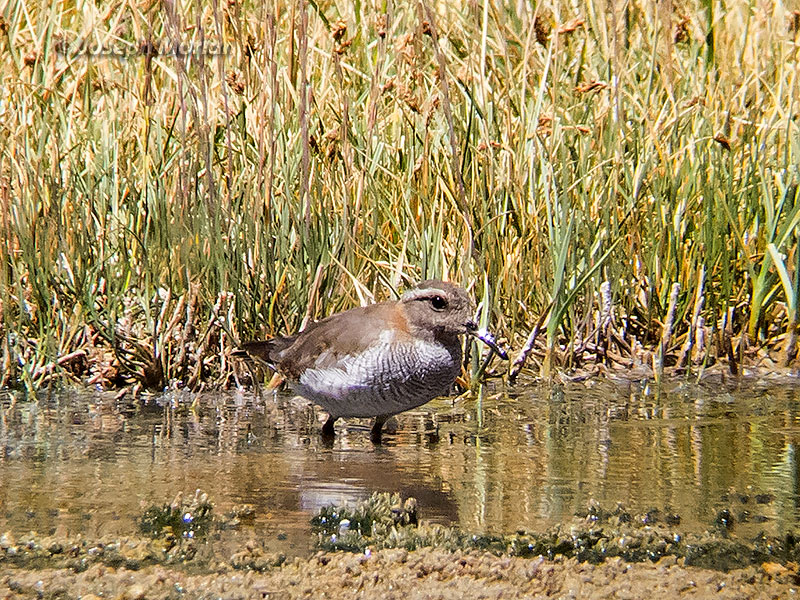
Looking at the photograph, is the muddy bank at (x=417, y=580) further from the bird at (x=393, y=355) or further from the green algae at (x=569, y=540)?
the bird at (x=393, y=355)

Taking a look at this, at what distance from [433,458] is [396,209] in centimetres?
229

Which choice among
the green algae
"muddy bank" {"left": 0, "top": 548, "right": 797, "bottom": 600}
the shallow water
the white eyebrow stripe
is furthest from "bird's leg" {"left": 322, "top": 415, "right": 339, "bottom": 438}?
"muddy bank" {"left": 0, "top": 548, "right": 797, "bottom": 600}

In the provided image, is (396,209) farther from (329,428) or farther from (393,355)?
(393,355)

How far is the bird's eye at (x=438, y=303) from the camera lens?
231 inches

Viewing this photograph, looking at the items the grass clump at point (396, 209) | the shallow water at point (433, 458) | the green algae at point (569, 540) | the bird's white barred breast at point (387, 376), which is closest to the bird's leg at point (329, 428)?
the shallow water at point (433, 458)

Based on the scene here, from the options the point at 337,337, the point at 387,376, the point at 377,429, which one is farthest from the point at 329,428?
the point at 387,376

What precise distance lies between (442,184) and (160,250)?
159cm

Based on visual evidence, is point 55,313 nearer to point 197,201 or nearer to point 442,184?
point 197,201

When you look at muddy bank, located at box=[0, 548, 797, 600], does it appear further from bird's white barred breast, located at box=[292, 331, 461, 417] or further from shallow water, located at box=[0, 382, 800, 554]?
bird's white barred breast, located at box=[292, 331, 461, 417]

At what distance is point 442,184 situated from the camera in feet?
24.2

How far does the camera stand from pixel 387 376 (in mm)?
5766

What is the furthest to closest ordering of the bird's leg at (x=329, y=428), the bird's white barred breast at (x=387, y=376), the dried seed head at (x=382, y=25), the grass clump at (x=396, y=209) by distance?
1. the grass clump at (x=396, y=209)
2. the dried seed head at (x=382, y=25)
3. the bird's leg at (x=329, y=428)
4. the bird's white barred breast at (x=387, y=376)

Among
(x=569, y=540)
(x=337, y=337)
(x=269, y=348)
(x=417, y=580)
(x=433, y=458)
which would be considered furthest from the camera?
(x=269, y=348)

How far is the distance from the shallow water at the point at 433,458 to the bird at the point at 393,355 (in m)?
0.23
